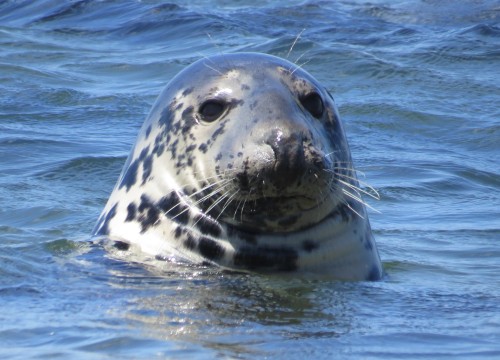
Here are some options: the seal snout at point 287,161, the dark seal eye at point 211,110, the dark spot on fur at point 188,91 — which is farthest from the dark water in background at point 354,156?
the dark spot on fur at point 188,91

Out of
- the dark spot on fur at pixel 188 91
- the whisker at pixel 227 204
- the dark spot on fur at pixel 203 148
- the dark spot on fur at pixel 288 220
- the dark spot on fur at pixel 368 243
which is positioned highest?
the dark spot on fur at pixel 188 91

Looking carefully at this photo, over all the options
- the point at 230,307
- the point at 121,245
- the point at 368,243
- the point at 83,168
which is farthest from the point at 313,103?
the point at 83,168

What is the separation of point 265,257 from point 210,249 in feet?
0.74

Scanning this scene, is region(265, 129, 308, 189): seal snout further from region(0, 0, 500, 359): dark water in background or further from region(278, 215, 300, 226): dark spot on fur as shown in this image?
region(0, 0, 500, 359): dark water in background

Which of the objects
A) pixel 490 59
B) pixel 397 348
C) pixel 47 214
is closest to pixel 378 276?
pixel 397 348

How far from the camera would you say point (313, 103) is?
570 cm

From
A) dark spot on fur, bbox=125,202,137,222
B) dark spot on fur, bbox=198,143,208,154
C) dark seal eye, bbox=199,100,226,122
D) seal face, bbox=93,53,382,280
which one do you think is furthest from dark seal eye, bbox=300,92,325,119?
dark spot on fur, bbox=125,202,137,222

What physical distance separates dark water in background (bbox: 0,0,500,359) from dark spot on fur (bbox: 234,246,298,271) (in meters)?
0.10

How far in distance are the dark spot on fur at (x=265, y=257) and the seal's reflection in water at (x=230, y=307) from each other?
48 millimetres

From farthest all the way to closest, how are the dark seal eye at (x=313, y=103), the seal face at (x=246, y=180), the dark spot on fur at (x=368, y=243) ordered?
the dark spot on fur at (x=368, y=243) < the dark seal eye at (x=313, y=103) < the seal face at (x=246, y=180)

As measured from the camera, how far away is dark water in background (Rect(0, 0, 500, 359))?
15.0 ft

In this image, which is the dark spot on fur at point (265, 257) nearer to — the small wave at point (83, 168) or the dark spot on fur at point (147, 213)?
the dark spot on fur at point (147, 213)

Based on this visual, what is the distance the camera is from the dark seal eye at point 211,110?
5.67m

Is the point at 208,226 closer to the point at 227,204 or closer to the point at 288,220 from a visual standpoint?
the point at 227,204
